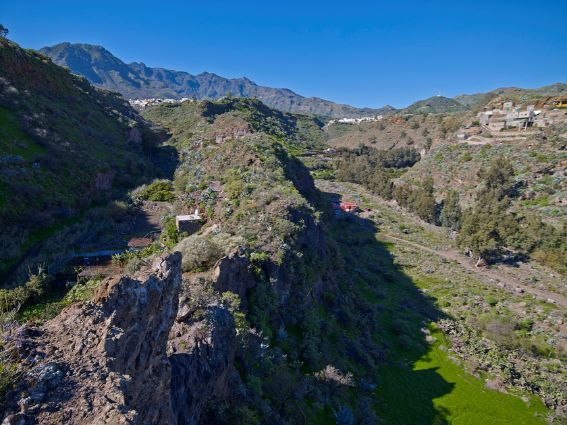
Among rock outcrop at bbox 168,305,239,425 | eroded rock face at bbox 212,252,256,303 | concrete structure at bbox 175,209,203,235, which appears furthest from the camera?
concrete structure at bbox 175,209,203,235

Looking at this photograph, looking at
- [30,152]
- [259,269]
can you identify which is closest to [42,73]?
[30,152]

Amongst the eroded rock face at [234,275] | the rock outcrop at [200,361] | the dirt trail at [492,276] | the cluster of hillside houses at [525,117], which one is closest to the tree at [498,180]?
the dirt trail at [492,276]

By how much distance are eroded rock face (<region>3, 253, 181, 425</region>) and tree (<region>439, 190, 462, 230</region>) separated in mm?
49203

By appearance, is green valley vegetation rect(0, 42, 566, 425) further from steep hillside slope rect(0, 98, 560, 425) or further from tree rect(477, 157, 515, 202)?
tree rect(477, 157, 515, 202)

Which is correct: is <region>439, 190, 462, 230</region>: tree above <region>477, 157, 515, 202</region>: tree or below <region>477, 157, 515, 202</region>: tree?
below

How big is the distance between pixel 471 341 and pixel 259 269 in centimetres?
1704

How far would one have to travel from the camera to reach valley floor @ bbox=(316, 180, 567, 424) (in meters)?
16.5

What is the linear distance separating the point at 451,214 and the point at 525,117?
31.2m

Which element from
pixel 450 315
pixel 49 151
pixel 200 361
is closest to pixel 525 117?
pixel 450 315

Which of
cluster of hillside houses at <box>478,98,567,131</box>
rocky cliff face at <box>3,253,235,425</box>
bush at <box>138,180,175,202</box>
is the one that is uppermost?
cluster of hillside houses at <box>478,98,567,131</box>

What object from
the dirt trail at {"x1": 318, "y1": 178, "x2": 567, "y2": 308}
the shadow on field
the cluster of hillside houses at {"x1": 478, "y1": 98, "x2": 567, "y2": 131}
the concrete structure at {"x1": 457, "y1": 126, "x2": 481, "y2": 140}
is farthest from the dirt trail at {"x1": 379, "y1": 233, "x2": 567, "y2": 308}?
the cluster of hillside houses at {"x1": 478, "y1": 98, "x2": 567, "y2": 131}

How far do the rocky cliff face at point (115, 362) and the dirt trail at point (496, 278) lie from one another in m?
32.8

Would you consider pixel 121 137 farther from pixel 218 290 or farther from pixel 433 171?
pixel 433 171

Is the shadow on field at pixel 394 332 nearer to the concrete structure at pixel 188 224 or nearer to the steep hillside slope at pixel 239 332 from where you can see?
the steep hillside slope at pixel 239 332
